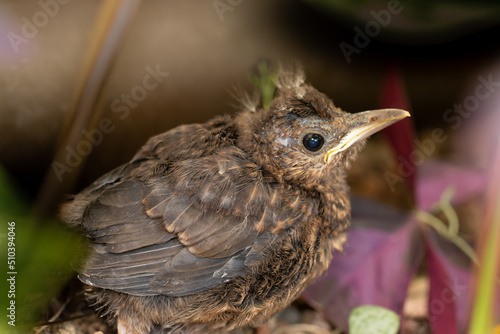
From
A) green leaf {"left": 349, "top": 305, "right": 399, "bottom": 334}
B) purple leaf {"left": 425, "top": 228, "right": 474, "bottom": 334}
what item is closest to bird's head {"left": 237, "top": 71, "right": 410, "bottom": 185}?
green leaf {"left": 349, "top": 305, "right": 399, "bottom": 334}

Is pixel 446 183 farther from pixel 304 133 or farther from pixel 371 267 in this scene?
pixel 304 133

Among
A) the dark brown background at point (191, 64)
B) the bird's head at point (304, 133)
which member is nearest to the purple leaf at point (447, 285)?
the bird's head at point (304, 133)

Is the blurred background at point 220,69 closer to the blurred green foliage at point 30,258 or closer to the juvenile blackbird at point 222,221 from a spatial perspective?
the blurred green foliage at point 30,258

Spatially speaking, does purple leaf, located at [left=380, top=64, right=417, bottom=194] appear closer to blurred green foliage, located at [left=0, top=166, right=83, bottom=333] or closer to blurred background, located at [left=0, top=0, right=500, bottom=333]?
blurred background, located at [left=0, top=0, right=500, bottom=333]

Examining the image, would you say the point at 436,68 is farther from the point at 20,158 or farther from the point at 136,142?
the point at 20,158

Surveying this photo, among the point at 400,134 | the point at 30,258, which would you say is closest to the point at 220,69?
the point at 400,134

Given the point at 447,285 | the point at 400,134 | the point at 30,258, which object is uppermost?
the point at 400,134

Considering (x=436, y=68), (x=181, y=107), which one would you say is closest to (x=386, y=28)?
(x=436, y=68)

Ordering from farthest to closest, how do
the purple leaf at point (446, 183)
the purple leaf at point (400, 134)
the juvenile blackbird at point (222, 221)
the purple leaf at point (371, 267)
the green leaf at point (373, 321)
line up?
1. the purple leaf at point (446, 183)
2. the purple leaf at point (400, 134)
3. the purple leaf at point (371, 267)
4. the green leaf at point (373, 321)
5. the juvenile blackbird at point (222, 221)
